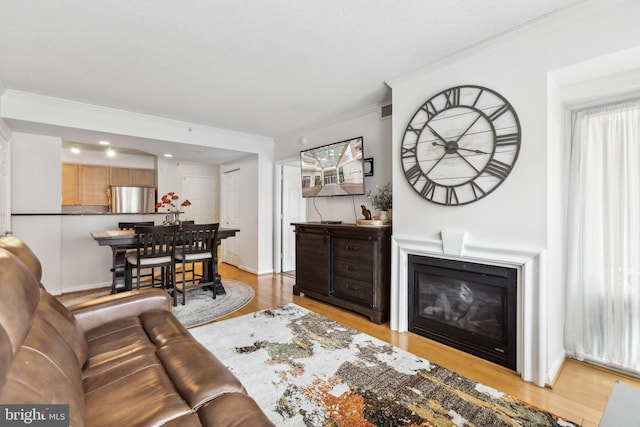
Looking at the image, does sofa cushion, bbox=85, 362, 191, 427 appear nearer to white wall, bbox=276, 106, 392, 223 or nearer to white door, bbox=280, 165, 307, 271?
white wall, bbox=276, 106, 392, 223

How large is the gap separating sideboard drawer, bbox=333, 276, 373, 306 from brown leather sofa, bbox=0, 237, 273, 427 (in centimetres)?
195

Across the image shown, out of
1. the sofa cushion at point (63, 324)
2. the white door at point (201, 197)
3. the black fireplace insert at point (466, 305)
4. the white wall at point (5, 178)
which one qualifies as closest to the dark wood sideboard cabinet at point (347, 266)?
the black fireplace insert at point (466, 305)

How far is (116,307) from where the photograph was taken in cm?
194

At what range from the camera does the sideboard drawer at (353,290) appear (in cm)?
319

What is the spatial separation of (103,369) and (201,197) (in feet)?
21.5

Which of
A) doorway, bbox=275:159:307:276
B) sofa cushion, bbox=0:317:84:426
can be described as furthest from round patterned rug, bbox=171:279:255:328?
sofa cushion, bbox=0:317:84:426

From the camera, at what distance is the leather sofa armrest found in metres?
1.81

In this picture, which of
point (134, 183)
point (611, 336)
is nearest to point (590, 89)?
point (611, 336)

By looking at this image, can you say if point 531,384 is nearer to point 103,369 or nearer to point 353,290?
point 353,290

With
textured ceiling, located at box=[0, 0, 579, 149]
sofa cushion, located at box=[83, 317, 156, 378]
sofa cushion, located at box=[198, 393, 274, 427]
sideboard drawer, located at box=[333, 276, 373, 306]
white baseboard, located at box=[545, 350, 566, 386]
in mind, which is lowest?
white baseboard, located at box=[545, 350, 566, 386]

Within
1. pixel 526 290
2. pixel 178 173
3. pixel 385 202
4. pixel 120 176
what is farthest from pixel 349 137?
pixel 120 176

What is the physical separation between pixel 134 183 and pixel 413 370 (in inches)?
259

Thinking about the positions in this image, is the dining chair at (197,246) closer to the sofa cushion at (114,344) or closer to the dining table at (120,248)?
the dining table at (120,248)

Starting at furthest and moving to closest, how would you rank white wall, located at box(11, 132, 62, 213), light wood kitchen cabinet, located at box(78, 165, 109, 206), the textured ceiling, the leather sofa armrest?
light wood kitchen cabinet, located at box(78, 165, 109, 206) < white wall, located at box(11, 132, 62, 213) < the textured ceiling < the leather sofa armrest
